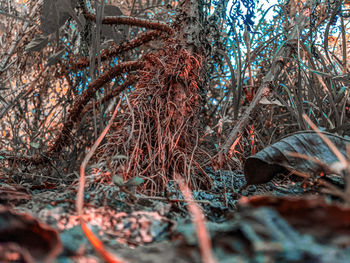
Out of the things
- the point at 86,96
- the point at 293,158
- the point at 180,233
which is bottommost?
the point at 180,233

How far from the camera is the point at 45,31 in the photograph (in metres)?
1.66

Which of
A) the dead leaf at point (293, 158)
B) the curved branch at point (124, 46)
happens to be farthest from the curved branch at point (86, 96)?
the dead leaf at point (293, 158)

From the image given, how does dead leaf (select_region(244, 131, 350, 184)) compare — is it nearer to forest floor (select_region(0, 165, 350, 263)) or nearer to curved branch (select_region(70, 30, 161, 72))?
forest floor (select_region(0, 165, 350, 263))

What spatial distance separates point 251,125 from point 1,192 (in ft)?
3.57

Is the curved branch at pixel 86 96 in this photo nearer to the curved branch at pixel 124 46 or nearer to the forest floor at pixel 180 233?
the curved branch at pixel 124 46

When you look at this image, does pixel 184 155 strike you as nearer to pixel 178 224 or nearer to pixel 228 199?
pixel 228 199

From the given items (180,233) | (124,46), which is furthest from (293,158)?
(124,46)

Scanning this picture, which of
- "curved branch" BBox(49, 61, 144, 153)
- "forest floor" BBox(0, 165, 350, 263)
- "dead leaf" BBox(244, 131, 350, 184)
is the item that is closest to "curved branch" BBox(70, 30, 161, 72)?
"curved branch" BBox(49, 61, 144, 153)

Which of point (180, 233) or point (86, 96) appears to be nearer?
point (180, 233)

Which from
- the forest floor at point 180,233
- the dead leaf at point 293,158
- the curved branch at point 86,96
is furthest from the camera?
the curved branch at point 86,96

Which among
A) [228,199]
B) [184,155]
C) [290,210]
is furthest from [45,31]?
[290,210]

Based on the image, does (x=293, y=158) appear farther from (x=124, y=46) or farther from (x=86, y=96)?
(x=124, y=46)

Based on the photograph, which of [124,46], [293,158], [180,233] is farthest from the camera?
[124,46]

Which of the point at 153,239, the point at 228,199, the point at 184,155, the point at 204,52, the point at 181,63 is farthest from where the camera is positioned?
the point at 204,52
